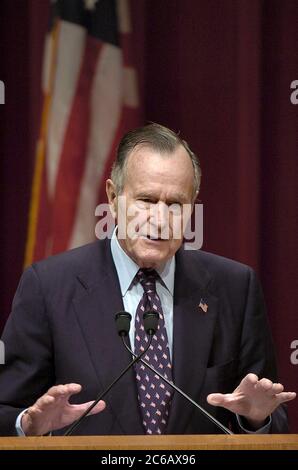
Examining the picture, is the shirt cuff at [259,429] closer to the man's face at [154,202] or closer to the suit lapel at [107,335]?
the suit lapel at [107,335]

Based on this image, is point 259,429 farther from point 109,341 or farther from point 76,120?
point 76,120

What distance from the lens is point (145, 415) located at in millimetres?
1673

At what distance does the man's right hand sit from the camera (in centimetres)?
142

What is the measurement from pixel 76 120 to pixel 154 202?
68 cm

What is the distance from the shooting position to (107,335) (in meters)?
1.73

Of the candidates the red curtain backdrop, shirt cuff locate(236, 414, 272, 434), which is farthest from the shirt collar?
the red curtain backdrop

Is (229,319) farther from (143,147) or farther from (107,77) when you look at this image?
(107,77)

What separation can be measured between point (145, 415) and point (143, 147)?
0.53 metres

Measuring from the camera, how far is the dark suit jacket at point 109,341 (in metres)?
1.68

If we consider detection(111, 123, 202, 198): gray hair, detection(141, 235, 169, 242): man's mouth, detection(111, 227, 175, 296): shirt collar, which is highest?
detection(111, 123, 202, 198): gray hair

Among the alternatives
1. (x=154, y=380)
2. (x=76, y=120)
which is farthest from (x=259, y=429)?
(x=76, y=120)

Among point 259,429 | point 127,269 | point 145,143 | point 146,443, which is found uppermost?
point 145,143

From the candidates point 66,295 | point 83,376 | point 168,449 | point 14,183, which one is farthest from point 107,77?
point 168,449

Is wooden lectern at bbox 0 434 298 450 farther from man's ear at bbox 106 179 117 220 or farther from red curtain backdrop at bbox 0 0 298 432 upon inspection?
red curtain backdrop at bbox 0 0 298 432
